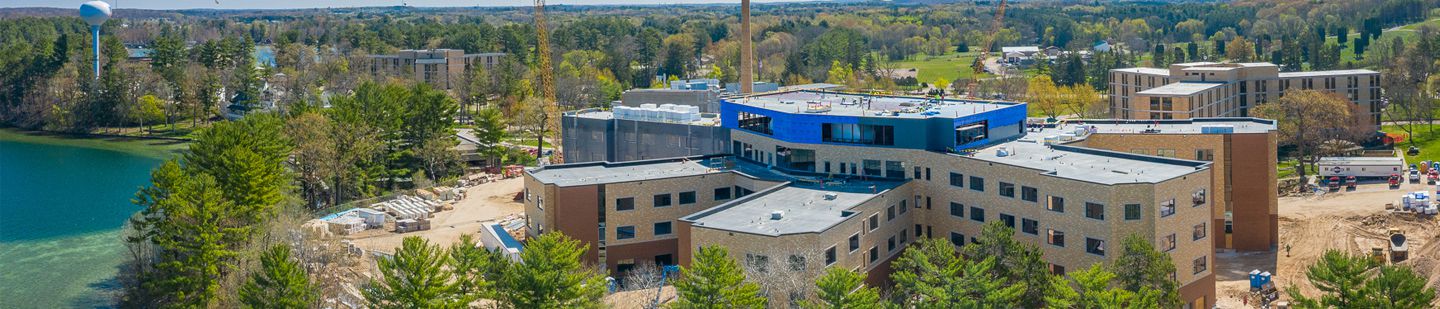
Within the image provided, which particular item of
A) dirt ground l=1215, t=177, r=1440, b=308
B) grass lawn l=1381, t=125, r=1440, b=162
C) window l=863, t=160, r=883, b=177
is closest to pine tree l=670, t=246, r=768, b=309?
window l=863, t=160, r=883, b=177

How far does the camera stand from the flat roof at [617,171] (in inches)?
2056

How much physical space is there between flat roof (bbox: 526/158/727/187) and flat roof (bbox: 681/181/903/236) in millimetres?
5039

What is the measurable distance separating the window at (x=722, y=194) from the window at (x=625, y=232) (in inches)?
154

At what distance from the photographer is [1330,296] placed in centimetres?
3750

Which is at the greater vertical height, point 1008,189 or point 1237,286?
point 1008,189

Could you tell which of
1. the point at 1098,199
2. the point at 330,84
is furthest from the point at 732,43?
the point at 1098,199

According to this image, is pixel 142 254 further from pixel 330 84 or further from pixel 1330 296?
pixel 330 84

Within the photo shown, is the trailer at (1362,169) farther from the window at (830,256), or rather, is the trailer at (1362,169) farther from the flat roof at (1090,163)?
the window at (830,256)

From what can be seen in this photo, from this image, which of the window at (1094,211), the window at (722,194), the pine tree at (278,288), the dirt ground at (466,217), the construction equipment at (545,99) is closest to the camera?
the pine tree at (278,288)

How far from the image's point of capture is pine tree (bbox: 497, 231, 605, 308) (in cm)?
3966

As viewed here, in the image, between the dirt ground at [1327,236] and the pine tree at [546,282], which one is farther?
the dirt ground at [1327,236]

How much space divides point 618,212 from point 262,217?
49.7 ft

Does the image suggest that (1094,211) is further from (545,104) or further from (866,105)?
(545,104)

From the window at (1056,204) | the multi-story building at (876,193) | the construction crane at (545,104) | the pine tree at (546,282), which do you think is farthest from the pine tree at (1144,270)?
the construction crane at (545,104)
